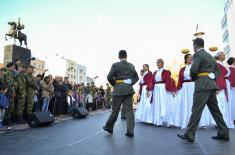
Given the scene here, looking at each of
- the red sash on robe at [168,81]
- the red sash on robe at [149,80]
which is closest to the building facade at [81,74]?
the red sash on robe at [149,80]

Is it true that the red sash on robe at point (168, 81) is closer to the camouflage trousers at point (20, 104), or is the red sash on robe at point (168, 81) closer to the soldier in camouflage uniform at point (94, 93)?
the camouflage trousers at point (20, 104)

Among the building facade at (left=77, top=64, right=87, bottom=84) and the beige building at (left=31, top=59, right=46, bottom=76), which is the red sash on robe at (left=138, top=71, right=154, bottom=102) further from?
the building facade at (left=77, top=64, right=87, bottom=84)

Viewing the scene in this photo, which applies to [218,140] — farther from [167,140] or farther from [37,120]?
[37,120]

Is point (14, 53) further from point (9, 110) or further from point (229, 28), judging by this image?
point (229, 28)

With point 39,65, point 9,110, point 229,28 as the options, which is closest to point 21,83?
point 9,110

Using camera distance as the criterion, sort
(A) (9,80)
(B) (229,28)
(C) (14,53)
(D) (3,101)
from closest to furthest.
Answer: (D) (3,101), (A) (9,80), (C) (14,53), (B) (229,28)

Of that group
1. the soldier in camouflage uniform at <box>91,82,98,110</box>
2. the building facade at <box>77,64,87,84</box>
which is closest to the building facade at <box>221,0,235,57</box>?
the soldier in camouflage uniform at <box>91,82,98,110</box>

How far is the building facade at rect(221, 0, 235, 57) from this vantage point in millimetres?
66000

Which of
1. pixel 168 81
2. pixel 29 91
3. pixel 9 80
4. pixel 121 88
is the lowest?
pixel 121 88

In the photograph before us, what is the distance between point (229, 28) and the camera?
69500 millimetres

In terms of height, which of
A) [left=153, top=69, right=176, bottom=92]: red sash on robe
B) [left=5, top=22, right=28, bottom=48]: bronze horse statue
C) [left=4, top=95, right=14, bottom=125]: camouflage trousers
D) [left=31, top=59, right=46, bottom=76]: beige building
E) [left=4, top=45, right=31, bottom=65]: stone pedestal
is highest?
[left=31, top=59, right=46, bottom=76]: beige building

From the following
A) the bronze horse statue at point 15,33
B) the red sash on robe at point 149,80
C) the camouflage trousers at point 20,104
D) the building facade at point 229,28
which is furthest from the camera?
the building facade at point 229,28

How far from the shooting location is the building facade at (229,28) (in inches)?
2598

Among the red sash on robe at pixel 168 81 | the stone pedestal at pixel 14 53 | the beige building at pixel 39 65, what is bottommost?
the red sash on robe at pixel 168 81
